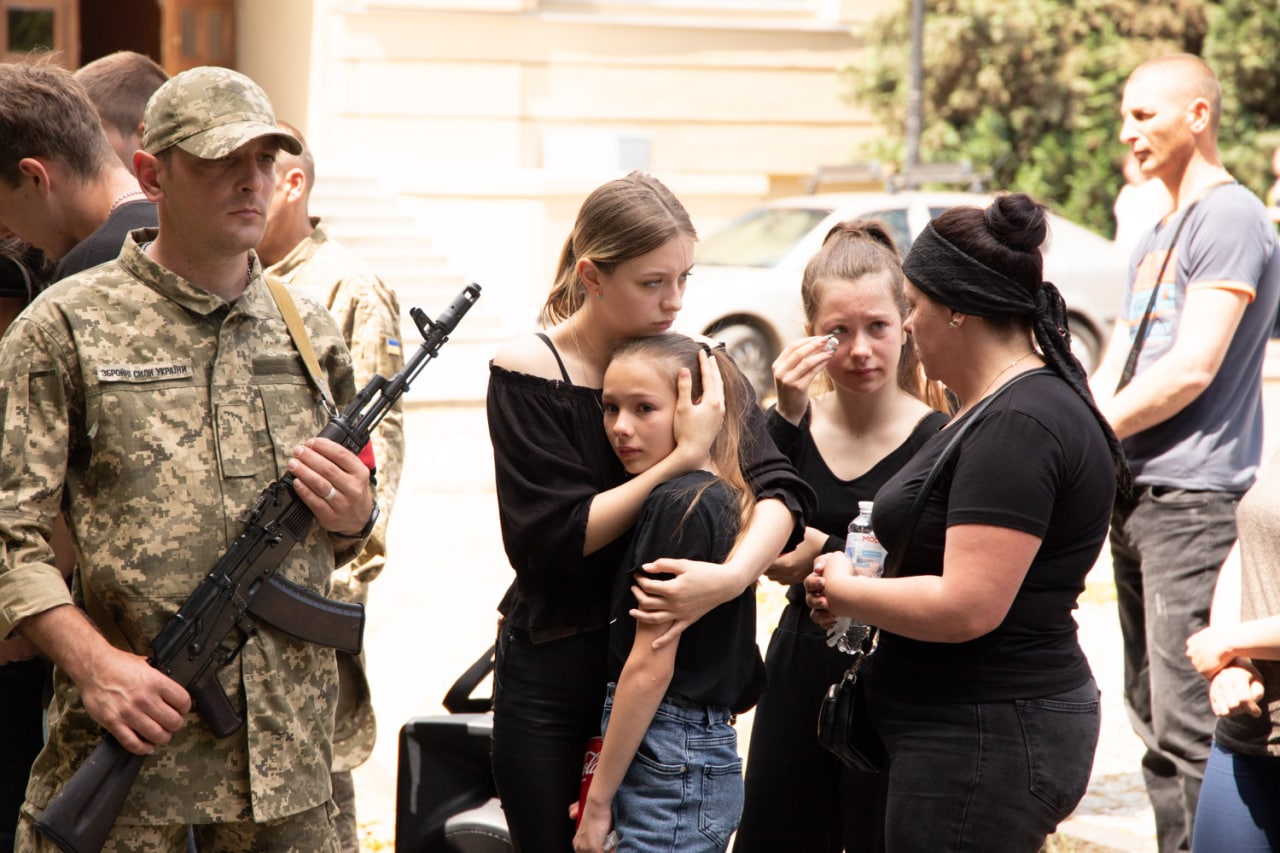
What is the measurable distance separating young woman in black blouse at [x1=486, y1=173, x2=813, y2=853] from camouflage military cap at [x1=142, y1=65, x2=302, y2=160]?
64 centimetres

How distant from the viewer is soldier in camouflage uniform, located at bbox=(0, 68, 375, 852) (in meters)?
2.56

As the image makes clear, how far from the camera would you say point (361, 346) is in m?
4.22

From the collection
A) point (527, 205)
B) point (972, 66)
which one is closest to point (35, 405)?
point (527, 205)

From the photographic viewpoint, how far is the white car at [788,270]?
41.0 ft

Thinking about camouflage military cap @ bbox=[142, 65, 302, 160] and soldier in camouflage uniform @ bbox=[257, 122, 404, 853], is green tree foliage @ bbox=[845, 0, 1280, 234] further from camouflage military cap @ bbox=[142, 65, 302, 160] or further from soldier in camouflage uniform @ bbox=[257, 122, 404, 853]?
camouflage military cap @ bbox=[142, 65, 302, 160]

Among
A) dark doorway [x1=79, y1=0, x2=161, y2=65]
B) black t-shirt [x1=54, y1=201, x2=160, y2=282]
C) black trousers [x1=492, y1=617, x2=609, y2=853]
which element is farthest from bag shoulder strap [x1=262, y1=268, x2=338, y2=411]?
dark doorway [x1=79, y1=0, x2=161, y2=65]

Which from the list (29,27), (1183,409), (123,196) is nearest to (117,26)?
(29,27)

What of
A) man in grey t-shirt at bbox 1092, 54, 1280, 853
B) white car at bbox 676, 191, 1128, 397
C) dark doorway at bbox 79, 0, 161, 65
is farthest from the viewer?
dark doorway at bbox 79, 0, 161, 65

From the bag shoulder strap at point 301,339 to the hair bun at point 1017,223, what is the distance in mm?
1359

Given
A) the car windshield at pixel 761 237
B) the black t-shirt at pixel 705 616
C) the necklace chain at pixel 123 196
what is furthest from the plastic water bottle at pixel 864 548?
the car windshield at pixel 761 237

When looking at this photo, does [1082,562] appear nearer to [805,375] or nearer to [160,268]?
[805,375]

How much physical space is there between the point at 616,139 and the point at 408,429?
7.16m

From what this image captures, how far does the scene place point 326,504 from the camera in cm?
276

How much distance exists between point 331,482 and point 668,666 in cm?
73
